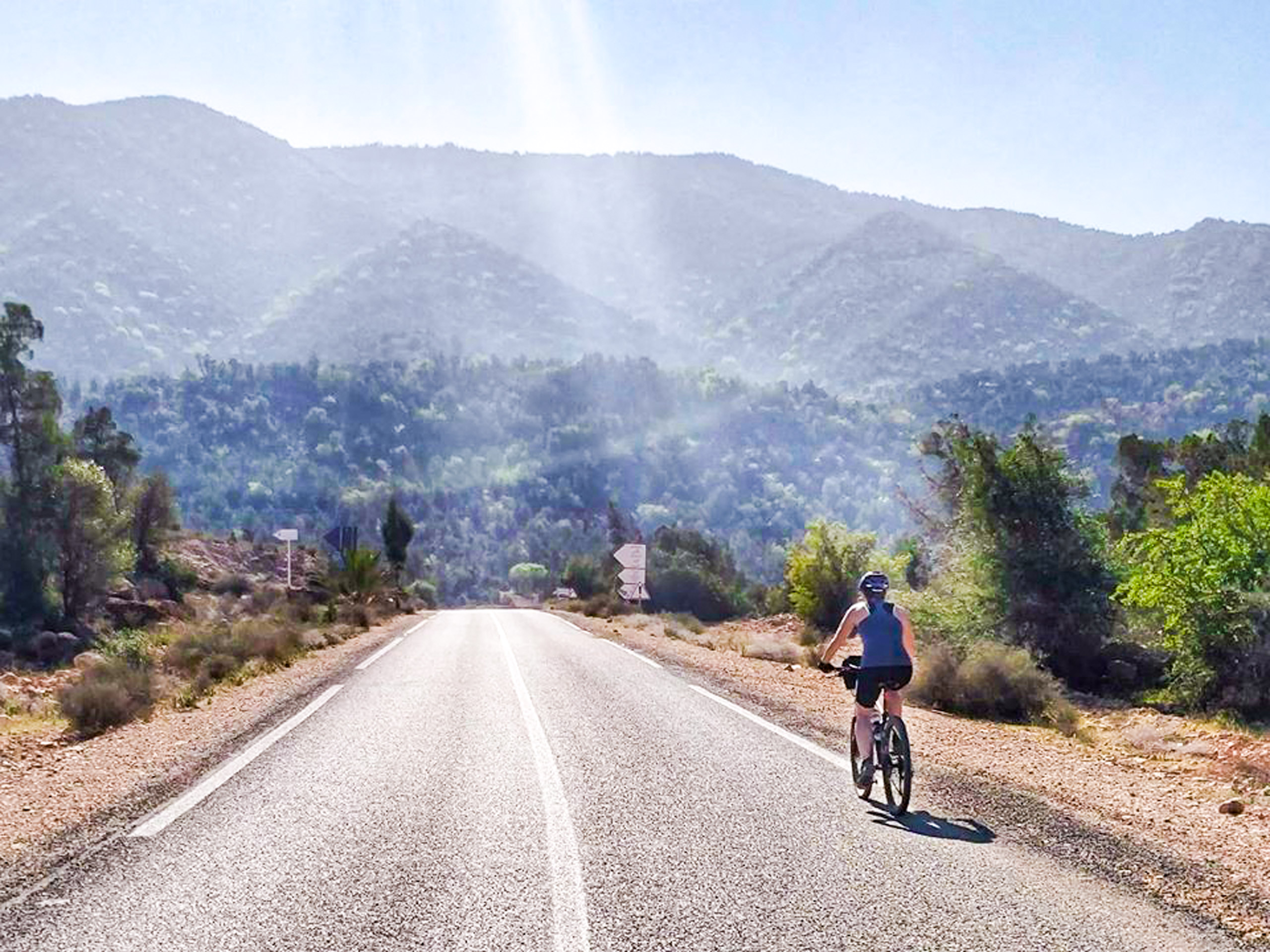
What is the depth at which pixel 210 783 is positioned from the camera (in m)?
10.1

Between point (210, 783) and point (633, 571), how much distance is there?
86.4 feet

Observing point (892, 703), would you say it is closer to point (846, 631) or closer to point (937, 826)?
point (846, 631)

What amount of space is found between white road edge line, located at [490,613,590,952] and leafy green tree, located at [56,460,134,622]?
1474 inches

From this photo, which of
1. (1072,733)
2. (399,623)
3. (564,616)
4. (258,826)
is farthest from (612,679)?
(564,616)

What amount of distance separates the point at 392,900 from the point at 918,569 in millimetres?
48077

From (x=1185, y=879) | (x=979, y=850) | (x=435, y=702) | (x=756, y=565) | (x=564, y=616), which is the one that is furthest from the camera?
(x=756, y=565)

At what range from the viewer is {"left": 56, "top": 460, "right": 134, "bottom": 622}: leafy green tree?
44.4m

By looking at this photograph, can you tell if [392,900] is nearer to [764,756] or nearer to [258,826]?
[258,826]

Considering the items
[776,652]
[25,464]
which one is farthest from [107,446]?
[776,652]

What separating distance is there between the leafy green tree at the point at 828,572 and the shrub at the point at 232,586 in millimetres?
31387

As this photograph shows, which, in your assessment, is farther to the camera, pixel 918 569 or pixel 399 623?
pixel 918 569

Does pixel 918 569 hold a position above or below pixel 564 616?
above

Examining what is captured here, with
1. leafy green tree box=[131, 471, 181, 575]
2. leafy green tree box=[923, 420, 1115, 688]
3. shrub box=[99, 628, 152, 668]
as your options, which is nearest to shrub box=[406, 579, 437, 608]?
leafy green tree box=[131, 471, 181, 575]

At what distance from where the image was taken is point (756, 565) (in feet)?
537
